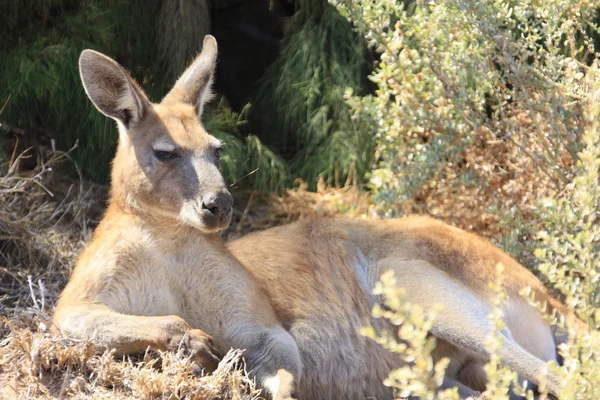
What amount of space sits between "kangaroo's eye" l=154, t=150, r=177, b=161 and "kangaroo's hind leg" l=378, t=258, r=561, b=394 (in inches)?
49.6

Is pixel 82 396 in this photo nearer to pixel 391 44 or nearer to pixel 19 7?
pixel 391 44

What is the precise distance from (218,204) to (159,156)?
0.42 m

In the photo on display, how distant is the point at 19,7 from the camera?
690 cm

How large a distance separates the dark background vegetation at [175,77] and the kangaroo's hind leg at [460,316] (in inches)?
86.0

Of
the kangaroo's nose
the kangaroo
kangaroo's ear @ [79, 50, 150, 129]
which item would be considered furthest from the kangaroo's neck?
kangaroo's ear @ [79, 50, 150, 129]

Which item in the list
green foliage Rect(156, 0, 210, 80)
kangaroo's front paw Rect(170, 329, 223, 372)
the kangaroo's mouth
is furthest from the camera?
green foliage Rect(156, 0, 210, 80)

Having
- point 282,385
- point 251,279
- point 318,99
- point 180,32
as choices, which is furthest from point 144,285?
point 318,99

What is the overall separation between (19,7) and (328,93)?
248 centimetres

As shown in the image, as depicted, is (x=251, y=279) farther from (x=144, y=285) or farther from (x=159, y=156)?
(x=159, y=156)

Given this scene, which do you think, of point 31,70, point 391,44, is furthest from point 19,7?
point 391,44

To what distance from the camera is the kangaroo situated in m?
4.01

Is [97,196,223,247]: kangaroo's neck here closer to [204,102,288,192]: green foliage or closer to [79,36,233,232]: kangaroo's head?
[79,36,233,232]: kangaroo's head

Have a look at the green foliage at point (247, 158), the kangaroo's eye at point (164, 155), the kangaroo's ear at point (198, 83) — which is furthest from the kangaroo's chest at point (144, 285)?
the green foliage at point (247, 158)

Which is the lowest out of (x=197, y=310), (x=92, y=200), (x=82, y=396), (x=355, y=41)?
(x=92, y=200)
